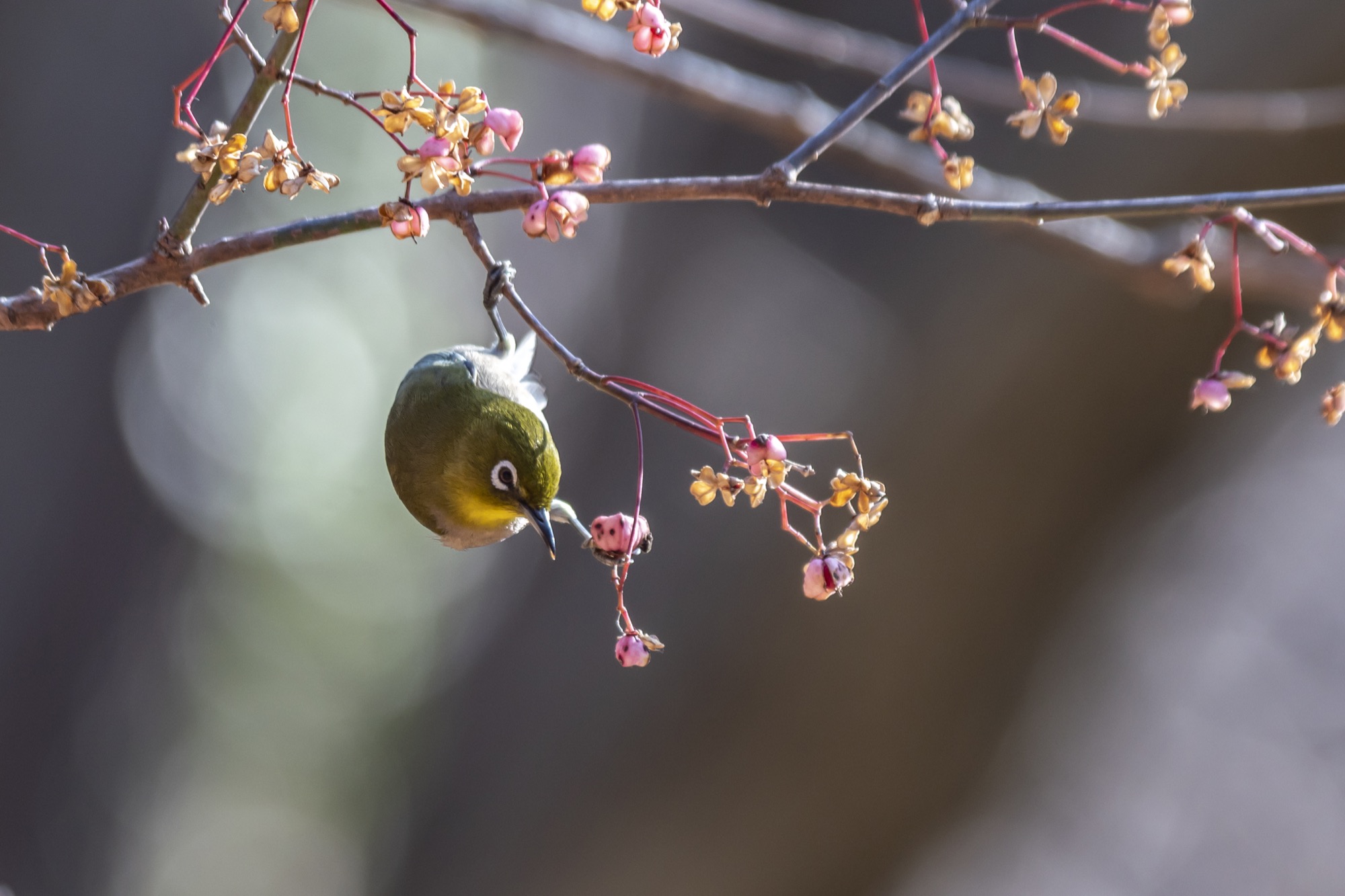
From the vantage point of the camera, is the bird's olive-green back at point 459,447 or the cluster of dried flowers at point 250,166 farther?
the bird's olive-green back at point 459,447

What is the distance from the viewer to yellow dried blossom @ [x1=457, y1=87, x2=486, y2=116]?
85cm

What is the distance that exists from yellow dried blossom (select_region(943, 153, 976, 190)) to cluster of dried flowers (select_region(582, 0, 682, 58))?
270 millimetres

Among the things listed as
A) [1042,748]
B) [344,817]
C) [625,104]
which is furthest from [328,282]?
[1042,748]

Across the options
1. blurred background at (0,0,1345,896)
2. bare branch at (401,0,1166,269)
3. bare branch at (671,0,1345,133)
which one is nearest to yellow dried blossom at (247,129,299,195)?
bare branch at (401,0,1166,269)

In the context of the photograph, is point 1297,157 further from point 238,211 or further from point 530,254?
point 238,211

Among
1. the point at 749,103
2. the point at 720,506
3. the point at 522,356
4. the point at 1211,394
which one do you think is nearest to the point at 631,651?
the point at 1211,394

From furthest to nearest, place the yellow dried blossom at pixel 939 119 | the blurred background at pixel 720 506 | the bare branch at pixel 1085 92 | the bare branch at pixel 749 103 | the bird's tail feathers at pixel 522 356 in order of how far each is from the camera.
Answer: the blurred background at pixel 720 506
the bare branch at pixel 1085 92
the bare branch at pixel 749 103
the bird's tail feathers at pixel 522 356
the yellow dried blossom at pixel 939 119

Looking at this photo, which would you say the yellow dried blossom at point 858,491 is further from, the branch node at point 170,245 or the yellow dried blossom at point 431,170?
the branch node at point 170,245

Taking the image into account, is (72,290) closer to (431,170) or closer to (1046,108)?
(431,170)

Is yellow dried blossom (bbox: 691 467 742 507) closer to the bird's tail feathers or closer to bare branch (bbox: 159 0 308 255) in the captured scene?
bare branch (bbox: 159 0 308 255)

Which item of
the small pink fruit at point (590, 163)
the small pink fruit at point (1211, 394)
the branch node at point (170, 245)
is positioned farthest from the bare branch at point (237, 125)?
the small pink fruit at point (1211, 394)

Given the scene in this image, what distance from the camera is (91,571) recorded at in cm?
316

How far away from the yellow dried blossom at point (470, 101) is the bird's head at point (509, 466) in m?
0.53

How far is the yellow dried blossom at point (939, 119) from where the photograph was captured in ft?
3.23
